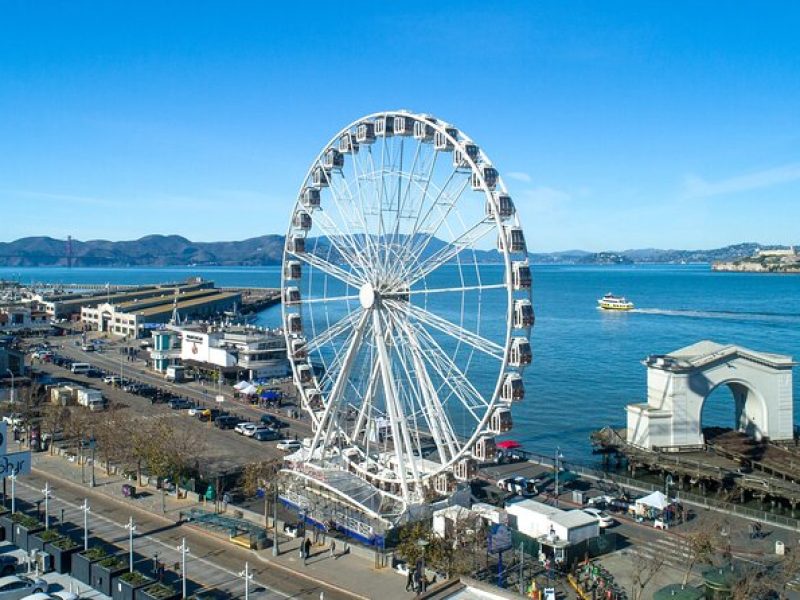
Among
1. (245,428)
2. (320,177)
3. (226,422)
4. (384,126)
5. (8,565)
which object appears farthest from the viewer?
(226,422)

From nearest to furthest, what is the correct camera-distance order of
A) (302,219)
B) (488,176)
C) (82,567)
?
(82,567) < (488,176) < (302,219)

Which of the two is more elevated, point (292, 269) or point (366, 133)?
point (366, 133)

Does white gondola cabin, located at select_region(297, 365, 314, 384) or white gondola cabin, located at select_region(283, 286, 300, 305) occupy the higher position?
white gondola cabin, located at select_region(283, 286, 300, 305)

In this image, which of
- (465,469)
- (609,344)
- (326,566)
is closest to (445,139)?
(465,469)

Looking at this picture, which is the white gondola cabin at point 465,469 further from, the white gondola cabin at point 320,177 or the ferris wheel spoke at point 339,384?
the white gondola cabin at point 320,177

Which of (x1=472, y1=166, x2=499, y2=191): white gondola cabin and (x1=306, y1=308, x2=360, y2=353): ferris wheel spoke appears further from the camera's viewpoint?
→ (x1=306, y1=308, x2=360, y2=353): ferris wheel spoke

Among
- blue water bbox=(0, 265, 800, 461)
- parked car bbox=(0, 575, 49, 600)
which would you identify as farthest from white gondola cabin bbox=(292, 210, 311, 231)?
blue water bbox=(0, 265, 800, 461)

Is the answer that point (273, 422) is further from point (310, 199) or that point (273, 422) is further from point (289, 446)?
point (310, 199)

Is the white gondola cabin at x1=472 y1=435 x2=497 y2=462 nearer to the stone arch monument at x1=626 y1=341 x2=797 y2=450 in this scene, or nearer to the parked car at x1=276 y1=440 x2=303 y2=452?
the parked car at x1=276 y1=440 x2=303 y2=452

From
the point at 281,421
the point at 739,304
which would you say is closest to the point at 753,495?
the point at 281,421
